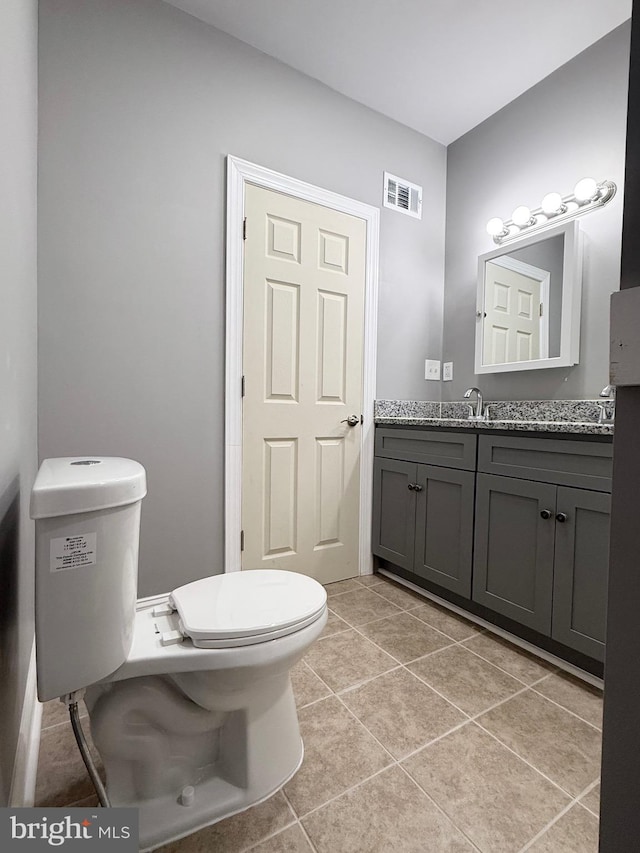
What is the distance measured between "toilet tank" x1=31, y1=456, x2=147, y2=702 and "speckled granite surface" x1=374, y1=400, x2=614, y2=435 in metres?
1.33

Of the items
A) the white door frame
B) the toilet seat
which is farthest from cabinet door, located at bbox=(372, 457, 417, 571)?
the toilet seat

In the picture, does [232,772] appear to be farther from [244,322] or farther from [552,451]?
[244,322]

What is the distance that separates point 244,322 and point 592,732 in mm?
1880

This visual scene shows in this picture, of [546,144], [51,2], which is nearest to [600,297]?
[546,144]

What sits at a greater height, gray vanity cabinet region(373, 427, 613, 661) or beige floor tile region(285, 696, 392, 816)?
gray vanity cabinet region(373, 427, 613, 661)

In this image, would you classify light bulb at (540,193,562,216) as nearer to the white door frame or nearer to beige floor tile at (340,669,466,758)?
the white door frame

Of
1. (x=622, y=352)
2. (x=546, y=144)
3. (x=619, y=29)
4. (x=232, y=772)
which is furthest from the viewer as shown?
(x=546, y=144)

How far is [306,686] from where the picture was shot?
1364 mm

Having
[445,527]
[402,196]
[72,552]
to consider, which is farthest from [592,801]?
[402,196]

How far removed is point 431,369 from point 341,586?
1367 millimetres

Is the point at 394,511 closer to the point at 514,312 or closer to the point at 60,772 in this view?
the point at 514,312

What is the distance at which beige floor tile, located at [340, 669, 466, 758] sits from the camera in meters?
1.13

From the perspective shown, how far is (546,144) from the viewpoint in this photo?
203cm

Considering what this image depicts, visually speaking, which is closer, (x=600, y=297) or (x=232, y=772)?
(x=232, y=772)
